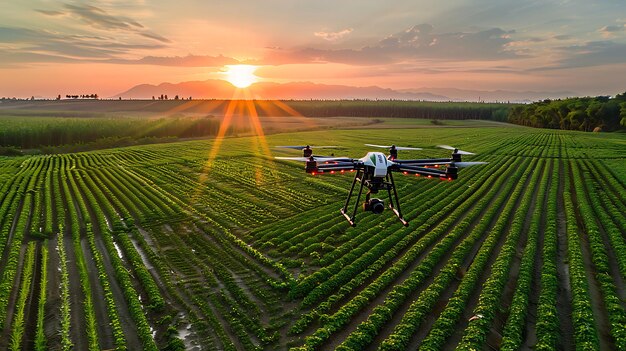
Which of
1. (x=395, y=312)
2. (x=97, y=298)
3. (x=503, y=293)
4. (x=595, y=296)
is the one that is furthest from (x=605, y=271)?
(x=97, y=298)

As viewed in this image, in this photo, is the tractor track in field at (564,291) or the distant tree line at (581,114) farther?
the distant tree line at (581,114)

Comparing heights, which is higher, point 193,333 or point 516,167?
point 516,167

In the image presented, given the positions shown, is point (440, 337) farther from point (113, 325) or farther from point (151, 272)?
point (151, 272)

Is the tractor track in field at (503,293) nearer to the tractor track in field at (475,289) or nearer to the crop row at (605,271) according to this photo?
A: the tractor track in field at (475,289)

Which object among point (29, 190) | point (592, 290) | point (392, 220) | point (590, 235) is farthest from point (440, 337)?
point (29, 190)

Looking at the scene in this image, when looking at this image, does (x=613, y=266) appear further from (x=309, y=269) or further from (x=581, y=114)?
(x=581, y=114)

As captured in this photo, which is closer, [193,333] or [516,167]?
[193,333]

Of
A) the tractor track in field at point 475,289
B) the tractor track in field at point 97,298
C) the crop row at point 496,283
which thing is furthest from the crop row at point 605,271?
the tractor track in field at point 97,298

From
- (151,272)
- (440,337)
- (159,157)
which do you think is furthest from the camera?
(159,157)
